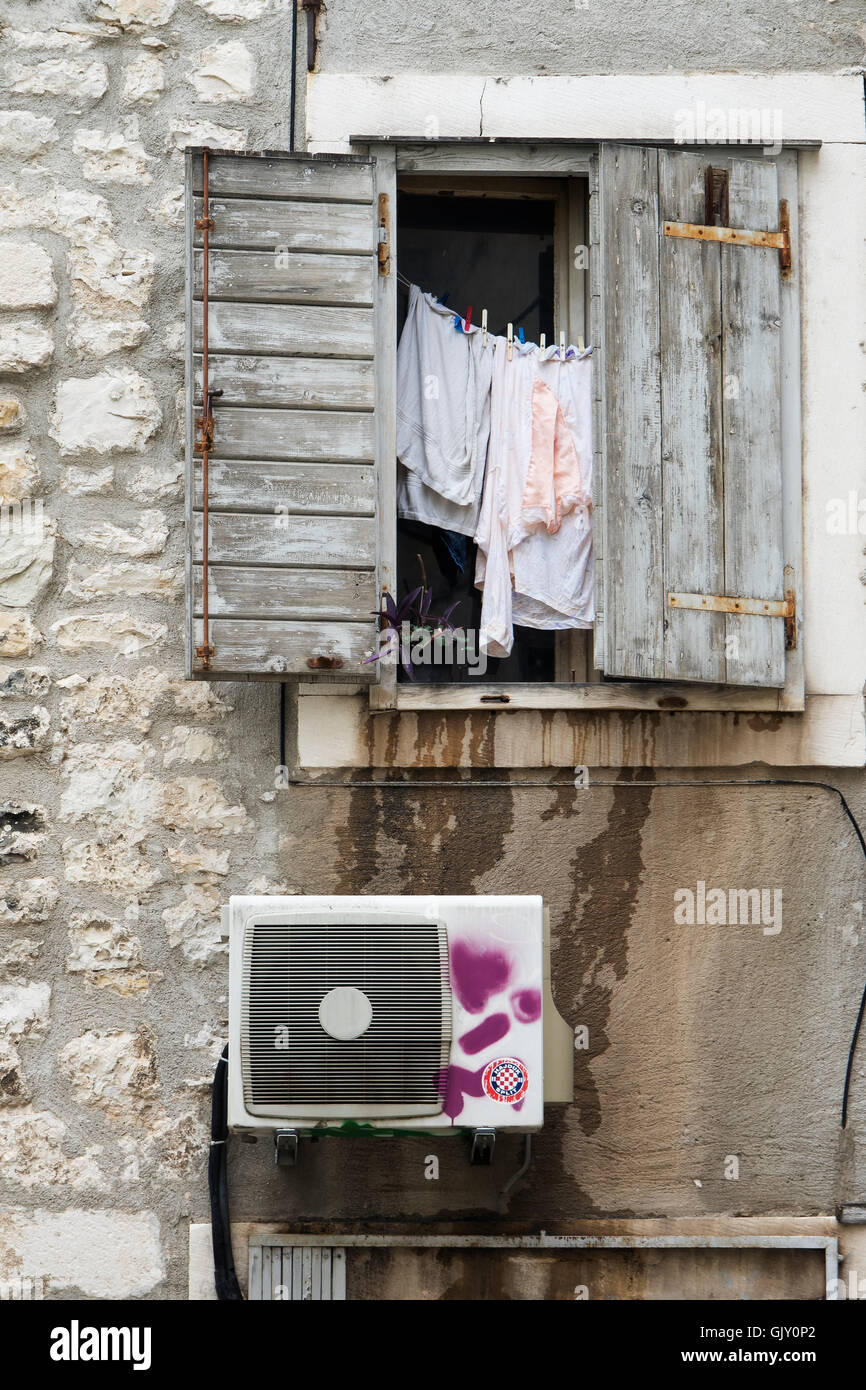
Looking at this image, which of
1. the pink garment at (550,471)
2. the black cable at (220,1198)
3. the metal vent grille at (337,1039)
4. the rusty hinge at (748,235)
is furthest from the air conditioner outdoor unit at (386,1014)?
the rusty hinge at (748,235)

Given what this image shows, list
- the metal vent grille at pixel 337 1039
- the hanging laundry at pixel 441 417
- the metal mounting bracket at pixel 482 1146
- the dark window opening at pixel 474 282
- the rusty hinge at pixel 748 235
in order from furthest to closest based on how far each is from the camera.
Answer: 1. the dark window opening at pixel 474 282
2. the hanging laundry at pixel 441 417
3. the rusty hinge at pixel 748 235
4. the metal mounting bracket at pixel 482 1146
5. the metal vent grille at pixel 337 1039

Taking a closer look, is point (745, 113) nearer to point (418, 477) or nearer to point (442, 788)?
point (418, 477)

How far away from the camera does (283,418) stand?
4.32 m

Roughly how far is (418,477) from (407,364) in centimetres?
36

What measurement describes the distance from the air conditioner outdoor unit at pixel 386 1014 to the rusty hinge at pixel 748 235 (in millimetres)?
1997

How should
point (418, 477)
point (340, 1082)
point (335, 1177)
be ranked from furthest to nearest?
point (418, 477)
point (335, 1177)
point (340, 1082)

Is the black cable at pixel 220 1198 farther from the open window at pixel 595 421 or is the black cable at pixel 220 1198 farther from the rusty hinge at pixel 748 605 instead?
the rusty hinge at pixel 748 605

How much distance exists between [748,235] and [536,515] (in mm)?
1024

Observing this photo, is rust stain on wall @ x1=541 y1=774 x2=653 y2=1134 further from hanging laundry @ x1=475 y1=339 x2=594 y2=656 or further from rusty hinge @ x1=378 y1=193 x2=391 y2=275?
rusty hinge @ x1=378 y1=193 x2=391 y2=275

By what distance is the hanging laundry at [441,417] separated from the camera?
4.59 metres

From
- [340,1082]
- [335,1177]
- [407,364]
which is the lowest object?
[335,1177]

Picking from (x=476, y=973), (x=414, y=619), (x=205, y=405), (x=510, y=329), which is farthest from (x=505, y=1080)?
(x=510, y=329)

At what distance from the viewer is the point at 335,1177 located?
4.25 meters

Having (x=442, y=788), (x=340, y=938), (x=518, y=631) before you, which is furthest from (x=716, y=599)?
(x=340, y=938)
